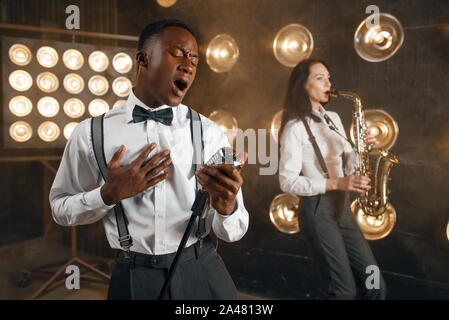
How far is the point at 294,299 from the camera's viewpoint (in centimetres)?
188

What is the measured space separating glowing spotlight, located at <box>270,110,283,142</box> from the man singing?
1.72 feet

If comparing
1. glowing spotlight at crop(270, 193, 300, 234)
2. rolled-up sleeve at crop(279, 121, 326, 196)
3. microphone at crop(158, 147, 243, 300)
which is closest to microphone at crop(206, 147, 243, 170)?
microphone at crop(158, 147, 243, 300)

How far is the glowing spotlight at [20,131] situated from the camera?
2.29 meters

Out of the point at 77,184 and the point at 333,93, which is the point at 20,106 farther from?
the point at 333,93

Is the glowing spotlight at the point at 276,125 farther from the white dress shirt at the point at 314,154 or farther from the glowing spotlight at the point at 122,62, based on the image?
the glowing spotlight at the point at 122,62

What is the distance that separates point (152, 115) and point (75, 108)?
39.9 inches

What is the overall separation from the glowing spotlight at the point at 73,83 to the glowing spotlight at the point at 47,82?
0.23 feet

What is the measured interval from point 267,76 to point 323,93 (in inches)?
12.2

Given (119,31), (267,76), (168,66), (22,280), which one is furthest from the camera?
(22,280)

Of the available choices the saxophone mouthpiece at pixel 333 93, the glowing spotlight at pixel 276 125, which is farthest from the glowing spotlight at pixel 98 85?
the saxophone mouthpiece at pixel 333 93

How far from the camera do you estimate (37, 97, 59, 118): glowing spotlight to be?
2240 millimetres

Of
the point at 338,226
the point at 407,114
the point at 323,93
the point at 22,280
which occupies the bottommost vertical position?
the point at 22,280

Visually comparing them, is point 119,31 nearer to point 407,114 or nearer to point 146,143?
point 146,143
